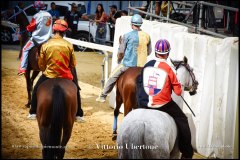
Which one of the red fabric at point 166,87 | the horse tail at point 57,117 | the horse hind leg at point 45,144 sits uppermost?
the red fabric at point 166,87

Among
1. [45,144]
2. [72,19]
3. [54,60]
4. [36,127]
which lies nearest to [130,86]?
[54,60]

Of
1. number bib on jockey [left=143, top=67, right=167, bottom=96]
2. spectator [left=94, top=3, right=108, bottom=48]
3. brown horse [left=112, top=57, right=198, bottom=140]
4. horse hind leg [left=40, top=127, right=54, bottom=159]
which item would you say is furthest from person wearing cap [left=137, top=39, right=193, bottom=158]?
spectator [left=94, top=3, right=108, bottom=48]

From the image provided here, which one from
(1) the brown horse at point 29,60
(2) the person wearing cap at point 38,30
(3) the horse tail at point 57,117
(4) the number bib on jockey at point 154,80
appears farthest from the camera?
(1) the brown horse at point 29,60

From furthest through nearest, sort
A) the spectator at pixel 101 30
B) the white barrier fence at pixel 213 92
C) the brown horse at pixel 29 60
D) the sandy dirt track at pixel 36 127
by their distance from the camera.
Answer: the spectator at pixel 101 30 → the brown horse at pixel 29 60 → the sandy dirt track at pixel 36 127 → the white barrier fence at pixel 213 92

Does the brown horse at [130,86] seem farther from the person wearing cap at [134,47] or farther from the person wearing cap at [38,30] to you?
the person wearing cap at [38,30]

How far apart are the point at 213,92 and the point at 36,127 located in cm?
396

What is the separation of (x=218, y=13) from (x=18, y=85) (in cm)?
689

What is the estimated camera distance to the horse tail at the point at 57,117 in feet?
22.6

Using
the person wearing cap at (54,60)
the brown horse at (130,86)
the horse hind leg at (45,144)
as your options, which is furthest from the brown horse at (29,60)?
the horse hind leg at (45,144)

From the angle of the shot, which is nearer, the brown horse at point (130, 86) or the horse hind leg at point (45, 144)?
the horse hind leg at point (45, 144)

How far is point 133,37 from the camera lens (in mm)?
9328

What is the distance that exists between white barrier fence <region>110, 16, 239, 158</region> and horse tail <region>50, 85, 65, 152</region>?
2686mm

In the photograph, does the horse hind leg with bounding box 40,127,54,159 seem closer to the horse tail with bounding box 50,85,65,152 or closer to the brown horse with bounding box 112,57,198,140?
the horse tail with bounding box 50,85,65,152

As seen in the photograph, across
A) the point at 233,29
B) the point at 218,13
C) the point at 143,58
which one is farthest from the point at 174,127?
the point at 218,13
